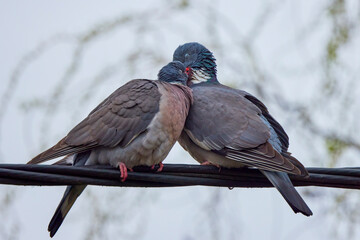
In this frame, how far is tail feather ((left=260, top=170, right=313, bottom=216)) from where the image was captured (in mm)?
3754

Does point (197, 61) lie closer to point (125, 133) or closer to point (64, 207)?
point (125, 133)

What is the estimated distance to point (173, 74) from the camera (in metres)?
4.82

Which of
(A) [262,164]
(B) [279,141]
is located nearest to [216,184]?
(A) [262,164]

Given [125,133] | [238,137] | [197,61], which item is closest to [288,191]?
[238,137]

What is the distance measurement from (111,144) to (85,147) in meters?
0.15

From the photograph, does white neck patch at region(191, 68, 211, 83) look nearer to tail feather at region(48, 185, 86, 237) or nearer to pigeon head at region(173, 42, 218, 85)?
pigeon head at region(173, 42, 218, 85)

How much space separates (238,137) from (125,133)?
70 centimetres

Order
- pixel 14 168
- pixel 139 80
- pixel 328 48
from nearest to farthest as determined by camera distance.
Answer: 1. pixel 14 168
2. pixel 139 80
3. pixel 328 48

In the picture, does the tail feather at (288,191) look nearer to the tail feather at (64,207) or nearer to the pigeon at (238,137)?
the pigeon at (238,137)

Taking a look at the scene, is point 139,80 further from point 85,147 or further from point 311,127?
point 311,127

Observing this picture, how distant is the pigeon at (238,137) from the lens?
3955 millimetres

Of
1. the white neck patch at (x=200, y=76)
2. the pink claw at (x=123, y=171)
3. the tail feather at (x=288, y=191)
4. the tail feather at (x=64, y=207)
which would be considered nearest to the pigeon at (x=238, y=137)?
the tail feather at (x=288, y=191)

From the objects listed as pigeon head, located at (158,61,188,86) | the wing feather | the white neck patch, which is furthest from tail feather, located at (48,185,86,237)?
the white neck patch

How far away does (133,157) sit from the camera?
13.6 ft
